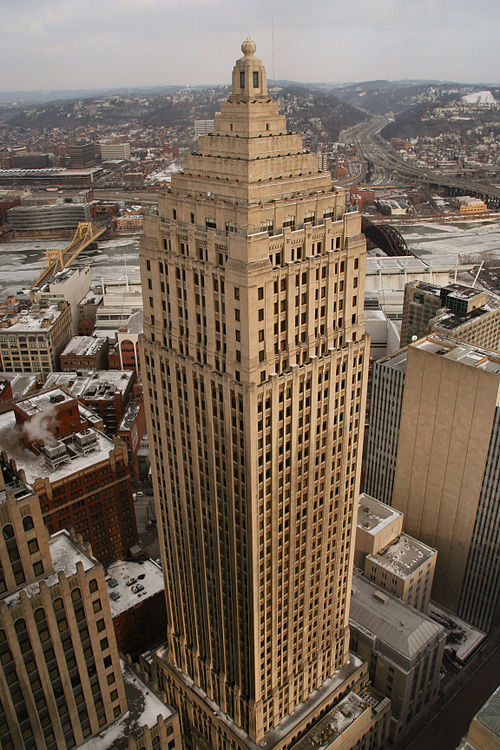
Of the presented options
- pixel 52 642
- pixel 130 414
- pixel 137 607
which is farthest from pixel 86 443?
pixel 52 642

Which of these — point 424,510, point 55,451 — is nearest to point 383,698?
point 424,510

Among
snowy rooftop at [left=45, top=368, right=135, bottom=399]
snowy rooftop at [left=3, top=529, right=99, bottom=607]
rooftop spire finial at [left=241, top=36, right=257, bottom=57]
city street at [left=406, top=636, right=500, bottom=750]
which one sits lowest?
city street at [left=406, top=636, right=500, bottom=750]

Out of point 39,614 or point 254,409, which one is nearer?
point 39,614

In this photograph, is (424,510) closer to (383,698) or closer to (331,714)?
(383,698)

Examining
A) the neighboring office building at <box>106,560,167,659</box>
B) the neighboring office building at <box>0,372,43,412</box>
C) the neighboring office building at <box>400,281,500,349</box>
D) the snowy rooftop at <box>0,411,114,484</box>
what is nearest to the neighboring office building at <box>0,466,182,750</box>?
the neighboring office building at <box>106,560,167,659</box>

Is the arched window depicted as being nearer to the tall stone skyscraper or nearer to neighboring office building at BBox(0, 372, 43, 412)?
the tall stone skyscraper

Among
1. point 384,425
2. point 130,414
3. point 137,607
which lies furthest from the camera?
point 130,414

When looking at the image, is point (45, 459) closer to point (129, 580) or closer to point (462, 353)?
point (129, 580)
